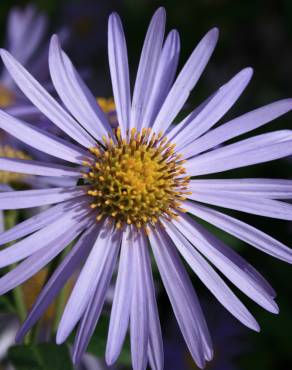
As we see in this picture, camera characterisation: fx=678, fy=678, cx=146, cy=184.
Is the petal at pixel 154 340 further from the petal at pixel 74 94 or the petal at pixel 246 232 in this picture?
the petal at pixel 74 94

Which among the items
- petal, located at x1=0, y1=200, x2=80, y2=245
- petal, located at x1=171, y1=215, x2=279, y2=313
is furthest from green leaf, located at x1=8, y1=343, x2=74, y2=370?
petal, located at x1=171, y1=215, x2=279, y2=313

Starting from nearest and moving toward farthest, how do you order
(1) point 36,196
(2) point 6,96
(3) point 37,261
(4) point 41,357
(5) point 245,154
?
(3) point 37,261 → (1) point 36,196 → (4) point 41,357 → (5) point 245,154 → (2) point 6,96

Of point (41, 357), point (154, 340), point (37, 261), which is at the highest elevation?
point (37, 261)

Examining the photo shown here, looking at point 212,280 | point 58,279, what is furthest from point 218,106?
point 58,279

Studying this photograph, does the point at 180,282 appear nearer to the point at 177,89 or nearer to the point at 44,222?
the point at 44,222

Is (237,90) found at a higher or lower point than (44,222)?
higher

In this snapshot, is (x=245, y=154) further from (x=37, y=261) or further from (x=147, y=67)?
(x=37, y=261)

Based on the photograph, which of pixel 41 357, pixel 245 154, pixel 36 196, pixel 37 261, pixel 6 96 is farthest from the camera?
pixel 6 96

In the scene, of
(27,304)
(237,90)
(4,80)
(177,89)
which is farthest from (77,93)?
(4,80)
